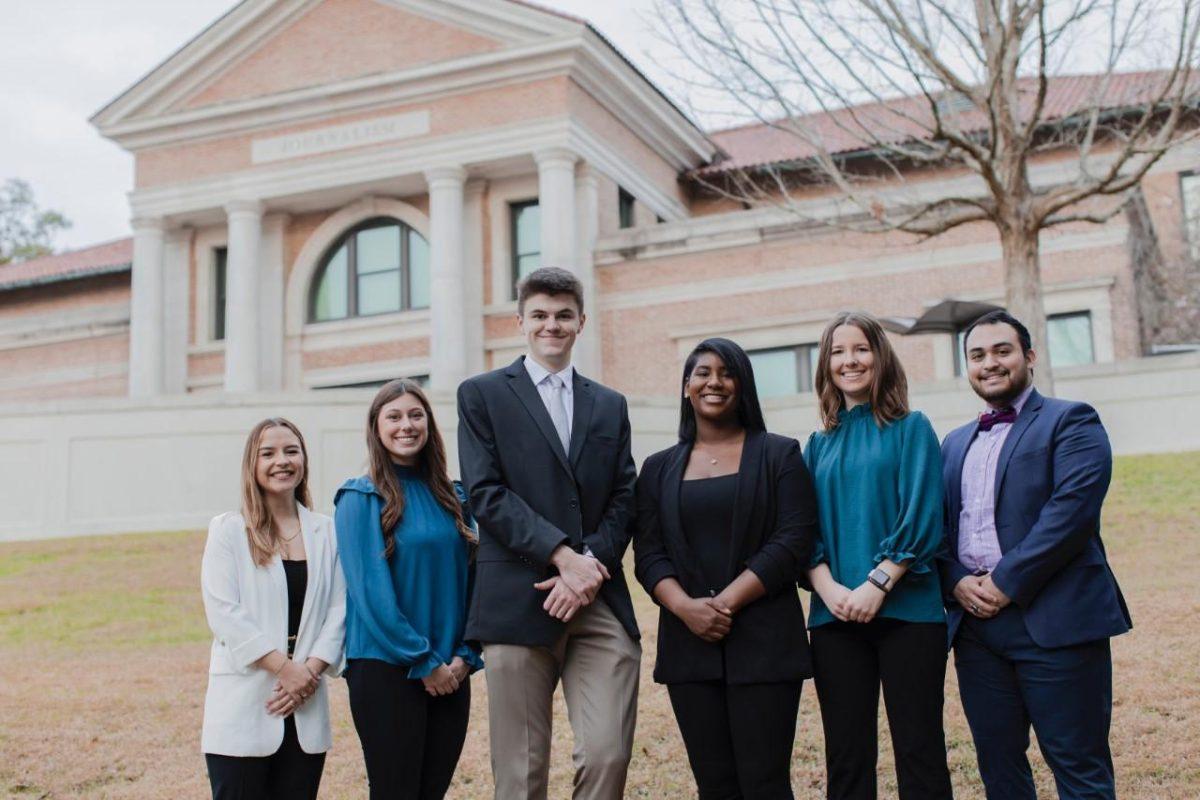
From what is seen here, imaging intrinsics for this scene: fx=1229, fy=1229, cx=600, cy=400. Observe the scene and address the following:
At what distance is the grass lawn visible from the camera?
23.6 feet

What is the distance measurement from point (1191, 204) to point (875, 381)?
2849 centimetres

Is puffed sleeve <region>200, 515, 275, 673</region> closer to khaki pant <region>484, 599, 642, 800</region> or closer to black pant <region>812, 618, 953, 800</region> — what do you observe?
khaki pant <region>484, 599, 642, 800</region>

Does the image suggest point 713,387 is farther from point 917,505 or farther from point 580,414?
point 917,505

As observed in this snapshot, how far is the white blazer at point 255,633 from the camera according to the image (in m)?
5.09

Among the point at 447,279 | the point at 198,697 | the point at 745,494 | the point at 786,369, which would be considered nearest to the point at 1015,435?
the point at 745,494

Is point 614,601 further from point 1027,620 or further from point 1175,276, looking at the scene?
point 1175,276

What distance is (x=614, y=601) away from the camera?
5.06 m

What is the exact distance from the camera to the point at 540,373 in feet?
17.6

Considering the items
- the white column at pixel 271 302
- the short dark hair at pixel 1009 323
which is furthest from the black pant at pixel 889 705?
the white column at pixel 271 302

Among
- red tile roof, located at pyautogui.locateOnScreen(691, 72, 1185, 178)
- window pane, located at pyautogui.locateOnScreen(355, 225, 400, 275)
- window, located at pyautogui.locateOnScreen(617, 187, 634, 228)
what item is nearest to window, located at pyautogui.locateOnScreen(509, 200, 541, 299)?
window, located at pyautogui.locateOnScreen(617, 187, 634, 228)

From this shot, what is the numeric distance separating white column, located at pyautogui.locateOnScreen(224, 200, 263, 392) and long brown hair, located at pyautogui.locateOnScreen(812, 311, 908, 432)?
2375 centimetres

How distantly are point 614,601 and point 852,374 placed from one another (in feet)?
4.58

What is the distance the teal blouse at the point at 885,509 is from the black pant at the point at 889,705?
96 mm

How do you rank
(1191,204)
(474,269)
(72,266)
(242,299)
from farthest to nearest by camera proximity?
(72,266) → (1191,204) → (242,299) → (474,269)
